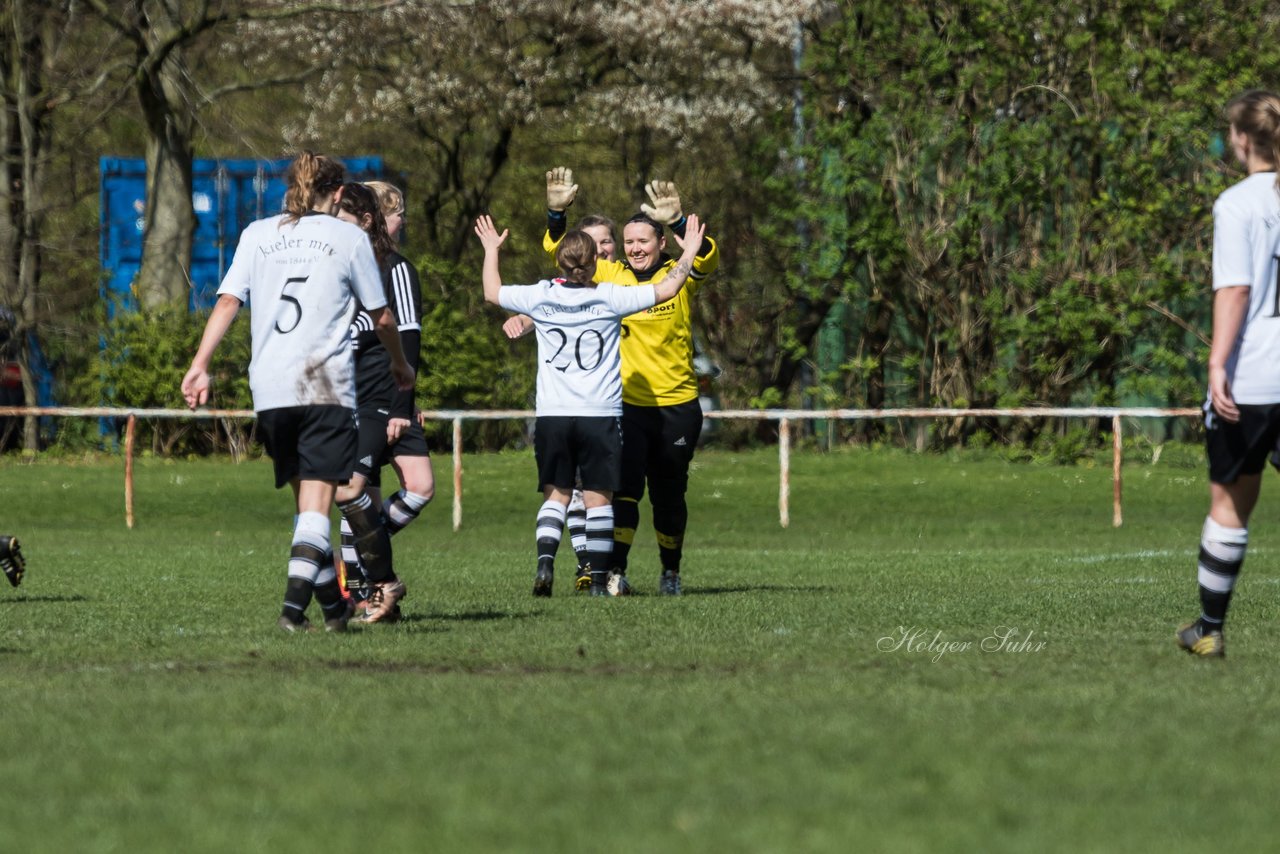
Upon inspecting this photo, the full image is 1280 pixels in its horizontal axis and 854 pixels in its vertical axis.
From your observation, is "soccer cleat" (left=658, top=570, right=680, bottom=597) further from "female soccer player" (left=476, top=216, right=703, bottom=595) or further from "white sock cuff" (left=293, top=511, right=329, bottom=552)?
"white sock cuff" (left=293, top=511, right=329, bottom=552)

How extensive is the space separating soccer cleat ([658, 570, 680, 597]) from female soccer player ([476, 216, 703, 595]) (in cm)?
47

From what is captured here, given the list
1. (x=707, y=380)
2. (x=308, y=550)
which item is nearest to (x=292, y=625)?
(x=308, y=550)

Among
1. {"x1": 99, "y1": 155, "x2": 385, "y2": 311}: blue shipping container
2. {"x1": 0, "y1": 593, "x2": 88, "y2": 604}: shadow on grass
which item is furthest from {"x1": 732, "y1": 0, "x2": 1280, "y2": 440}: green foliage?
{"x1": 0, "y1": 593, "x2": 88, "y2": 604}: shadow on grass

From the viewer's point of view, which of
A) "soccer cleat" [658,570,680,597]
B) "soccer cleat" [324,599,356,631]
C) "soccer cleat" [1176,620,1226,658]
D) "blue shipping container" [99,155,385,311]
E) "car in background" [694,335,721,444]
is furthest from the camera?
"blue shipping container" [99,155,385,311]

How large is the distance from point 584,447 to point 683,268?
1.29 m

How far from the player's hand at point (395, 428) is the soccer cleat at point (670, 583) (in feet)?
7.62

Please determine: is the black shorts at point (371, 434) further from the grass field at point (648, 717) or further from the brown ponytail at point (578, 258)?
the brown ponytail at point (578, 258)

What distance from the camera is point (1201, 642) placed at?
286 inches

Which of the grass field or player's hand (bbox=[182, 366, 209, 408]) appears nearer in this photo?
the grass field

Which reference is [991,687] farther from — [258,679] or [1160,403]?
[1160,403]

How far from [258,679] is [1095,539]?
12556 millimetres

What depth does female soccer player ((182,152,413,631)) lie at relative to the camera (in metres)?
7.82

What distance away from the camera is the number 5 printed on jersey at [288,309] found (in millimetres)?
7836

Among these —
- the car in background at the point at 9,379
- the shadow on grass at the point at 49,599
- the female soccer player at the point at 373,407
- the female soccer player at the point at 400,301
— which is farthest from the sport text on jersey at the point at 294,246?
the car in background at the point at 9,379
